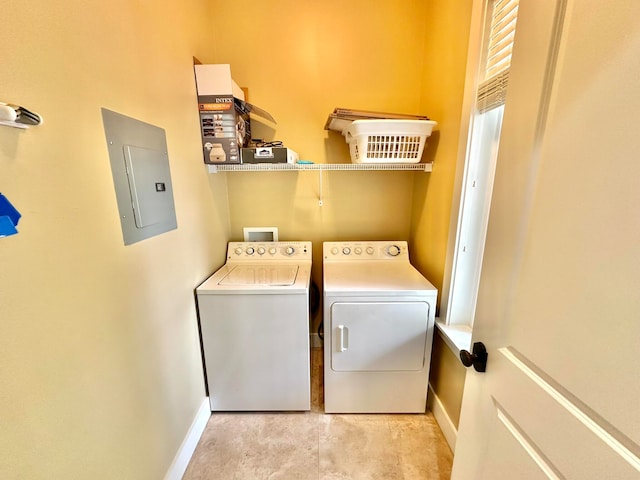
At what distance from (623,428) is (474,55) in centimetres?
149

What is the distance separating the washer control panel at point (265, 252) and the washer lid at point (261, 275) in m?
0.12

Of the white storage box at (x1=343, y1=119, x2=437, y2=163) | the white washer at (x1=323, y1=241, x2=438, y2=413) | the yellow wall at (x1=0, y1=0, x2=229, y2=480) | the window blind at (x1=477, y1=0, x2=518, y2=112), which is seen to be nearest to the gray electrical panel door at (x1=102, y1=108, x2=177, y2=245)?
the yellow wall at (x1=0, y1=0, x2=229, y2=480)

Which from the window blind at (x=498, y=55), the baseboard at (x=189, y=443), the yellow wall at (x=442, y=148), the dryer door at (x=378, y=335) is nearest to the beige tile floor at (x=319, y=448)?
the baseboard at (x=189, y=443)

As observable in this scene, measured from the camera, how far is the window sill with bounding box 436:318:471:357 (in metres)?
1.37

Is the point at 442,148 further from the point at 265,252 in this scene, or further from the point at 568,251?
the point at 265,252

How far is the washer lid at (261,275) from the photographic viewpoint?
5.40 feet

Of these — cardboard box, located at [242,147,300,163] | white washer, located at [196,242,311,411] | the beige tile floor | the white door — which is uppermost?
cardboard box, located at [242,147,300,163]

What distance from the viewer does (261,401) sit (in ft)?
5.70

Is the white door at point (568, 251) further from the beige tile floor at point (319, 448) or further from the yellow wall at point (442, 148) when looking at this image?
the beige tile floor at point (319, 448)

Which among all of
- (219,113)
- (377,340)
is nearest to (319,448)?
(377,340)

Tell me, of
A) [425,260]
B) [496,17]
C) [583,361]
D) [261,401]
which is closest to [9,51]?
[583,361]

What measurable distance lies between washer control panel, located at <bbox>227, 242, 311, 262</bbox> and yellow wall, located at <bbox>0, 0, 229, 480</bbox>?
0.76 metres

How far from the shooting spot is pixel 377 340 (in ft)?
5.25

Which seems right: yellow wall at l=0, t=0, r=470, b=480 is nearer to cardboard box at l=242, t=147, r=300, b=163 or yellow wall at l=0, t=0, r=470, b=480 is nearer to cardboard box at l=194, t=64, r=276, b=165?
cardboard box at l=194, t=64, r=276, b=165
